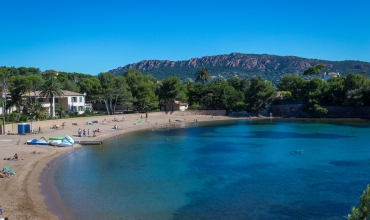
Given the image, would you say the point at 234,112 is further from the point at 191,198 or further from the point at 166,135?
the point at 191,198

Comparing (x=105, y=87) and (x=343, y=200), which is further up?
(x=105, y=87)

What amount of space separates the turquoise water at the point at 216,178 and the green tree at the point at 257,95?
120 feet

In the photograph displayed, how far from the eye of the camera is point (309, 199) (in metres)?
23.9

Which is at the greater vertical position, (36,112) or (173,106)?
(173,106)

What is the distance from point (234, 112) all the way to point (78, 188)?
69126 millimetres

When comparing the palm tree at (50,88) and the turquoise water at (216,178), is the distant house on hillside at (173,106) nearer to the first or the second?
the palm tree at (50,88)

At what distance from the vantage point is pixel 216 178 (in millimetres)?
30156

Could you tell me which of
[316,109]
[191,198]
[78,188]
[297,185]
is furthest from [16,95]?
[316,109]

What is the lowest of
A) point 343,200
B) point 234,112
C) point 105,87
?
point 343,200

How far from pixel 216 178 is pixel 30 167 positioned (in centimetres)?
1766

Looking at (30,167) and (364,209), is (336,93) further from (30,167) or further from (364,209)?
(364,209)

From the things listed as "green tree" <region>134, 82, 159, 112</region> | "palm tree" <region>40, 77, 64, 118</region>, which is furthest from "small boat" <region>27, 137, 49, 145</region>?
"green tree" <region>134, 82, 159, 112</region>

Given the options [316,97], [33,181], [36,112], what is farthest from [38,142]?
[316,97]

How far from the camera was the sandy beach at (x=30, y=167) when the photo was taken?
2102 cm
